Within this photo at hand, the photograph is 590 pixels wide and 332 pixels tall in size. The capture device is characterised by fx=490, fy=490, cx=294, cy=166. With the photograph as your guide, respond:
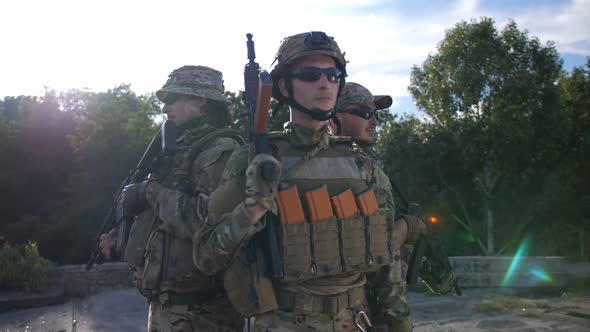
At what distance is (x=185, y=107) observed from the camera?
143 inches

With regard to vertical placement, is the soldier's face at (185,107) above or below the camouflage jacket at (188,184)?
above

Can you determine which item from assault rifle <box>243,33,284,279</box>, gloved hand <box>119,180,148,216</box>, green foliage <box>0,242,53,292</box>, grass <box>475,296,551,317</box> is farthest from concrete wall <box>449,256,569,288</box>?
assault rifle <box>243,33,284,279</box>

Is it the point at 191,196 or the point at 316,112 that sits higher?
the point at 316,112

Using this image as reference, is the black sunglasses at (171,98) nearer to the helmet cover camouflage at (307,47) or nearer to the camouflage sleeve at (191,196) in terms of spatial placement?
the camouflage sleeve at (191,196)

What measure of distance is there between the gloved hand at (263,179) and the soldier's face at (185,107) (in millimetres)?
1823

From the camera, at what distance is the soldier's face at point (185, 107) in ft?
11.9

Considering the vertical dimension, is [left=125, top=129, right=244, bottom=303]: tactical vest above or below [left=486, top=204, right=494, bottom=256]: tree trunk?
above

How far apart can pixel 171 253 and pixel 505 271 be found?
9.60m

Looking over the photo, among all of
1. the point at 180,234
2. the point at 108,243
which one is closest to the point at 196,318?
the point at 180,234

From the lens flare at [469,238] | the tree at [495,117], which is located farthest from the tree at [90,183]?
the lens flare at [469,238]

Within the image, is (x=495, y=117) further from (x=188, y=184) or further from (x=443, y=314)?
(x=188, y=184)

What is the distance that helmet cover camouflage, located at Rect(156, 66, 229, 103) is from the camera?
11.5 ft

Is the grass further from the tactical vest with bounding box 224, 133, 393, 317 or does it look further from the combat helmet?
the combat helmet

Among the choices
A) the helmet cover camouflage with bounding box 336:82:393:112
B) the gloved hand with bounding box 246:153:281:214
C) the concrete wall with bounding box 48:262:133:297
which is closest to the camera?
the gloved hand with bounding box 246:153:281:214
